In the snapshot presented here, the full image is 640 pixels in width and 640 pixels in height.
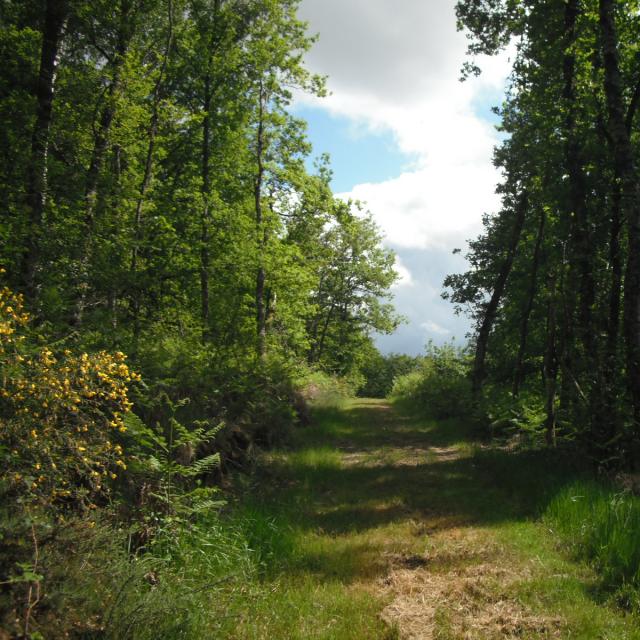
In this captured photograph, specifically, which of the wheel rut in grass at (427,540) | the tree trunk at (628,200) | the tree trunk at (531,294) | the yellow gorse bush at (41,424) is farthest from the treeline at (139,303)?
the tree trunk at (531,294)

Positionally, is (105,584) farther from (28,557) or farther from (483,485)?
(483,485)

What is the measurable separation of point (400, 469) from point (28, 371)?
25.8 ft

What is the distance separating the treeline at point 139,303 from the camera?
3553mm

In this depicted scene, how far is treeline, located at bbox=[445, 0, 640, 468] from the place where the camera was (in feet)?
26.1

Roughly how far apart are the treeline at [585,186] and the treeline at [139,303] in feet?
21.0

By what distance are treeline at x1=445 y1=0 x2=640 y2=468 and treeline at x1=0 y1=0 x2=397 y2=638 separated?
642cm

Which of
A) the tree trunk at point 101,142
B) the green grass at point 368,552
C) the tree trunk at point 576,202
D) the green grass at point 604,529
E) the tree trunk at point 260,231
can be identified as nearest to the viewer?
the green grass at point 368,552

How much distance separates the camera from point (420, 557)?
5570 mm

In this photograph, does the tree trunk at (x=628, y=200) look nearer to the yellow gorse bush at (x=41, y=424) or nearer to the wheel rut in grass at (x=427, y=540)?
the wheel rut in grass at (x=427, y=540)

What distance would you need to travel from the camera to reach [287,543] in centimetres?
571

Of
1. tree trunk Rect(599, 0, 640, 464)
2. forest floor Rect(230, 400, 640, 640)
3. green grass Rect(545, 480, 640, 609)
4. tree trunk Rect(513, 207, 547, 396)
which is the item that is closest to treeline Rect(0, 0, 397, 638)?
forest floor Rect(230, 400, 640, 640)

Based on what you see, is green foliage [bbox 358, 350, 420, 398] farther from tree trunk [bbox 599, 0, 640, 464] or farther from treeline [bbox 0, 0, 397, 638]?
tree trunk [bbox 599, 0, 640, 464]

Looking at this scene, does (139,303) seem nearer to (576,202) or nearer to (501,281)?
(576,202)

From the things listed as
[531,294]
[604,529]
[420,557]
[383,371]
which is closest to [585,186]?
[531,294]
